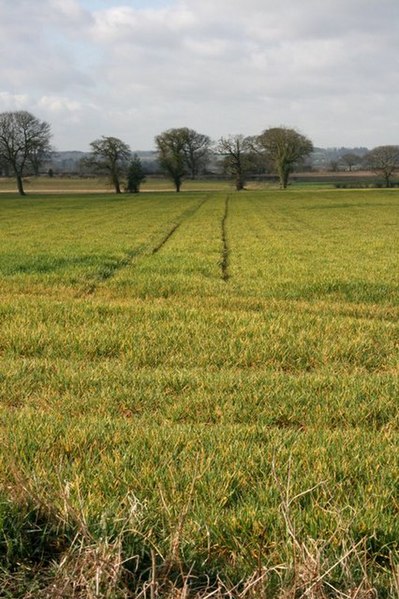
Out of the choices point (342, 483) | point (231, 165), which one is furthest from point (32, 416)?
point (231, 165)

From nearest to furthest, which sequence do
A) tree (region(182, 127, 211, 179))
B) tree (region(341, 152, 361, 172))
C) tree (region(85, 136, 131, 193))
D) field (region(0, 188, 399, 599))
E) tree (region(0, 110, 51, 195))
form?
field (region(0, 188, 399, 599)), tree (region(0, 110, 51, 195)), tree (region(85, 136, 131, 193)), tree (region(182, 127, 211, 179)), tree (region(341, 152, 361, 172))

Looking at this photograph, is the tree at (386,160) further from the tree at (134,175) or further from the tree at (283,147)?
the tree at (134,175)

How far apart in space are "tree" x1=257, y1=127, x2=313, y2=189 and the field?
101 meters

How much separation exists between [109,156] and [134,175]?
19.3 feet

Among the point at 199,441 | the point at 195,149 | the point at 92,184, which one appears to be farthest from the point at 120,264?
the point at 92,184

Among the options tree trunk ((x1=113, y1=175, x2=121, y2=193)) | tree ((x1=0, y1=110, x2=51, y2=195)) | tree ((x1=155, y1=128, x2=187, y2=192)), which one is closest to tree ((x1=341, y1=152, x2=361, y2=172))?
tree ((x1=155, y1=128, x2=187, y2=192))

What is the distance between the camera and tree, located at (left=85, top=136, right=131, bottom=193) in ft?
344

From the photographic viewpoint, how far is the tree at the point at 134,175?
106812 mm

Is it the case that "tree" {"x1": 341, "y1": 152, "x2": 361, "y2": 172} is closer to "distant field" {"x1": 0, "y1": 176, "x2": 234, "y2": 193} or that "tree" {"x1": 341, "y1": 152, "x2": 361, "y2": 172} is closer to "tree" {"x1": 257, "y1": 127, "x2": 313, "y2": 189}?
"distant field" {"x1": 0, "y1": 176, "x2": 234, "y2": 193}

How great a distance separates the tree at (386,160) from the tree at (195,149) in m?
35.7

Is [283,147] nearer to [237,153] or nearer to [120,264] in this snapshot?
[237,153]

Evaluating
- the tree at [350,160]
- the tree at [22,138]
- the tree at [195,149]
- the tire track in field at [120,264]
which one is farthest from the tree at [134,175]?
the tire track in field at [120,264]

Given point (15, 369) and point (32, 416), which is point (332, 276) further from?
point (32, 416)

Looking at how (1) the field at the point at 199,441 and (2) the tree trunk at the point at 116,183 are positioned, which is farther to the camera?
(2) the tree trunk at the point at 116,183
